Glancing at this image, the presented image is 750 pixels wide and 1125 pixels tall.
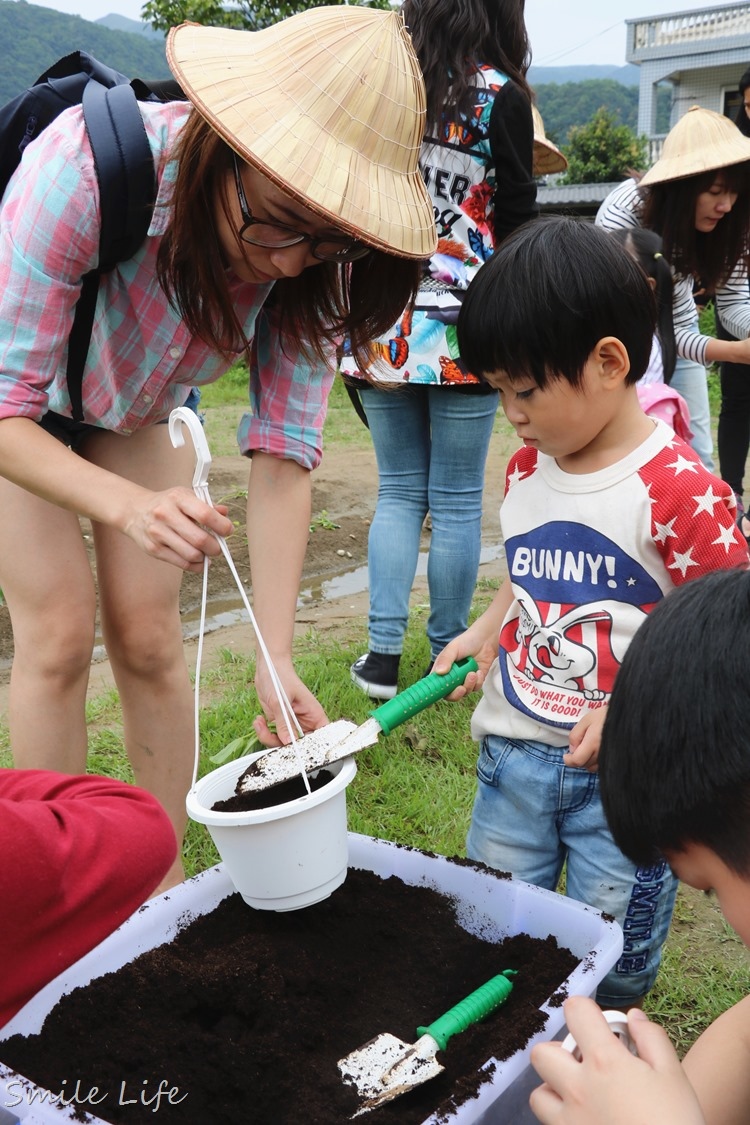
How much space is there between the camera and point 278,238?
148cm

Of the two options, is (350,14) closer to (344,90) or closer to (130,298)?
(344,90)

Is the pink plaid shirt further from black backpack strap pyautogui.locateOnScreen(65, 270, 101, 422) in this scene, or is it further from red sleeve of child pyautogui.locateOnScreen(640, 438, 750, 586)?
red sleeve of child pyautogui.locateOnScreen(640, 438, 750, 586)

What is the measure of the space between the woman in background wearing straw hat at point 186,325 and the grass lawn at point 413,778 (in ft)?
1.69

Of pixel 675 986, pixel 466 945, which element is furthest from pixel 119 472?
pixel 675 986

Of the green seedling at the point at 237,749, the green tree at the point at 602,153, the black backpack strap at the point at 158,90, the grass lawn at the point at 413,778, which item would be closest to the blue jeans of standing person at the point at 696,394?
the grass lawn at the point at 413,778

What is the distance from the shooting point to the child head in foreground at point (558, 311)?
1.48 metres

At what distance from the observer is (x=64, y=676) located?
172 cm

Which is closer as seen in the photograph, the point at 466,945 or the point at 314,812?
the point at 314,812

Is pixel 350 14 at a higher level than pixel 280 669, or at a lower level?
higher

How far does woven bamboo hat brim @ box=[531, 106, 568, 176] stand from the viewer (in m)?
3.12

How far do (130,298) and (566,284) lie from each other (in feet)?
2.26

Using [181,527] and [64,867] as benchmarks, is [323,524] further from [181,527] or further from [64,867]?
[64,867]

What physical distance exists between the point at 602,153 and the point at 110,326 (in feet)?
68.2

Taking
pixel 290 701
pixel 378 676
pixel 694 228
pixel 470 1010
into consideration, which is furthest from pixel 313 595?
pixel 470 1010
